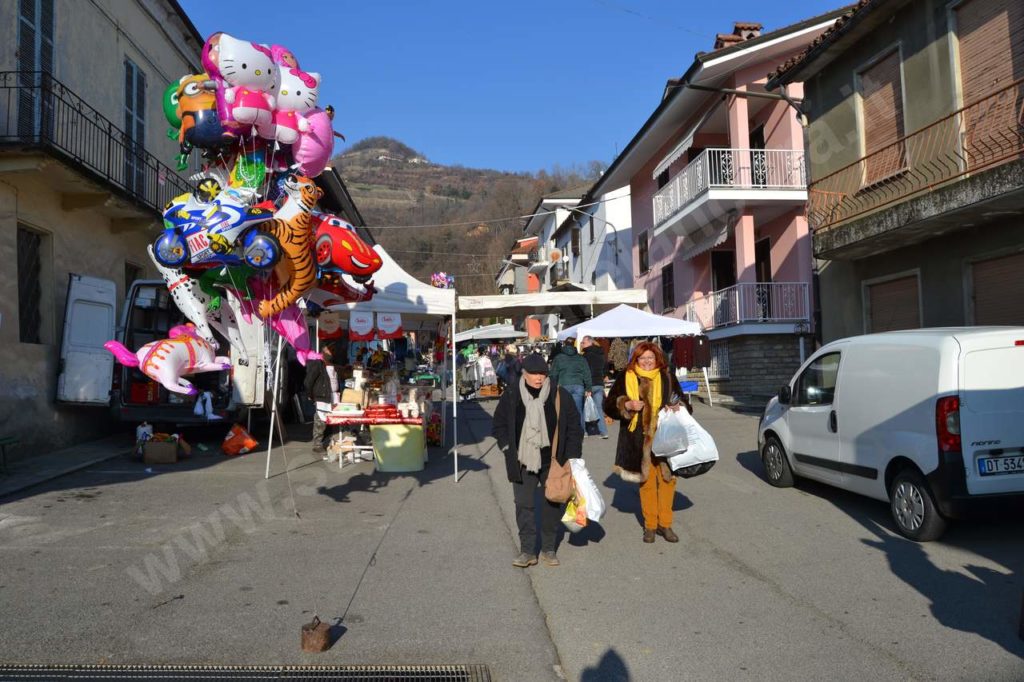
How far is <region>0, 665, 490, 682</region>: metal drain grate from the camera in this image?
3807mm

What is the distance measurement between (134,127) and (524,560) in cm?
1357

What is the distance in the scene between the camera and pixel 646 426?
6629 mm

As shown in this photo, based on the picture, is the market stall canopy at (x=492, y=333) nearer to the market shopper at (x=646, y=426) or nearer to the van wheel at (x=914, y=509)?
the market shopper at (x=646, y=426)

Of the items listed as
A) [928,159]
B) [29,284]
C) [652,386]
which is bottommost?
[652,386]

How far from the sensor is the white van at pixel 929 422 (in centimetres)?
612

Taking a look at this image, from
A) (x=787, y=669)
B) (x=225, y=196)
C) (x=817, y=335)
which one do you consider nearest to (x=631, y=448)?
(x=787, y=669)

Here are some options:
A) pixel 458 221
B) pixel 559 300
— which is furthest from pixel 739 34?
pixel 458 221

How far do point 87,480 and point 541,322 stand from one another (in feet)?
125

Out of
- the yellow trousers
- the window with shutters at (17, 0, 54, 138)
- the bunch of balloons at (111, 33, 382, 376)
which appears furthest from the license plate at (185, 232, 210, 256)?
the window with shutters at (17, 0, 54, 138)

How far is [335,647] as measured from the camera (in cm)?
425

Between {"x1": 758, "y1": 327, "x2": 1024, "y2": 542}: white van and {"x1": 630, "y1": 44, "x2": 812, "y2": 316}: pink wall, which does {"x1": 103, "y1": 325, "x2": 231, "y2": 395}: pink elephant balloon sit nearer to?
{"x1": 758, "y1": 327, "x2": 1024, "y2": 542}: white van

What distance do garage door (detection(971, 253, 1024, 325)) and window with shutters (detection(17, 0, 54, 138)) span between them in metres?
14.3

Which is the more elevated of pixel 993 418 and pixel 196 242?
pixel 196 242

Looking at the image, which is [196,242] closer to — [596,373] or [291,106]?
[291,106]
